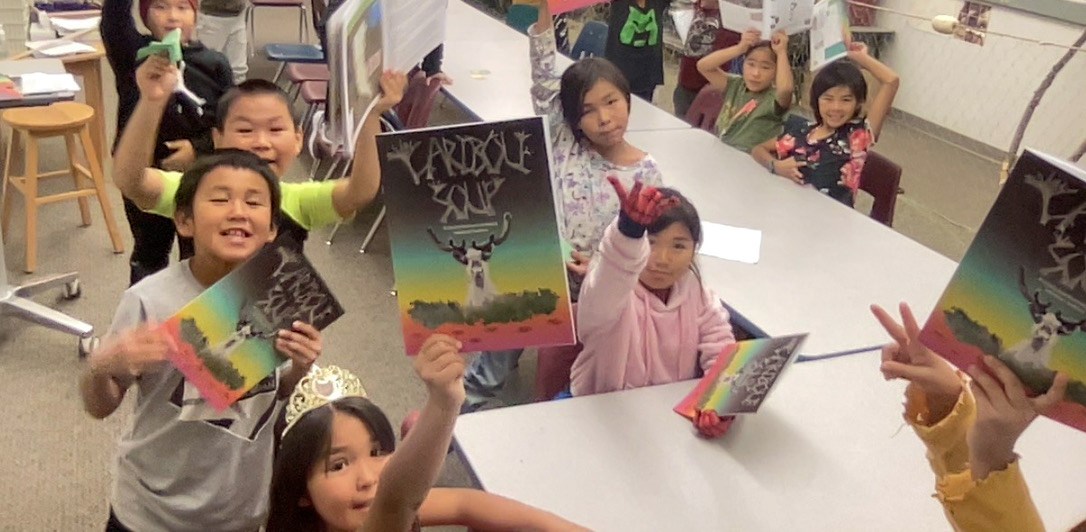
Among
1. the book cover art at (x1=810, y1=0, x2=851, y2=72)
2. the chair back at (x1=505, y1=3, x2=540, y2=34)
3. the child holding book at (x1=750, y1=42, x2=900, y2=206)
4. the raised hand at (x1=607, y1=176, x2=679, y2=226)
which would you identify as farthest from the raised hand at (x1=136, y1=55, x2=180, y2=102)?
the chair back at (x1=505, y1=3, x2=540, y2=34)

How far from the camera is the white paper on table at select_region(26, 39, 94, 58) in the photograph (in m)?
3.43

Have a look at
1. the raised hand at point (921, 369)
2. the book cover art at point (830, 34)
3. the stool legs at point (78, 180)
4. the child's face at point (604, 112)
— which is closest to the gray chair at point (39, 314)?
the stool legs at point (78, 180)

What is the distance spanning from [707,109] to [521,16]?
4.84ft

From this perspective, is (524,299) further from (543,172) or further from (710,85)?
(710,85)

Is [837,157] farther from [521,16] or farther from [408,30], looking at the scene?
[521,16]

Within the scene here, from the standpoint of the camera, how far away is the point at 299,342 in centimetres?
126

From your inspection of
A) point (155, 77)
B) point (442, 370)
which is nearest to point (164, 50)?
point (155, 77)

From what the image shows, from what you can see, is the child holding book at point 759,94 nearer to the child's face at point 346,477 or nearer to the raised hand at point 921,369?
the raised hand at point 921,369

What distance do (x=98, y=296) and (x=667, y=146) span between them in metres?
1.97

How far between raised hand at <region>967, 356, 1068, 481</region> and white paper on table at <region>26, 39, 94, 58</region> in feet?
11.0

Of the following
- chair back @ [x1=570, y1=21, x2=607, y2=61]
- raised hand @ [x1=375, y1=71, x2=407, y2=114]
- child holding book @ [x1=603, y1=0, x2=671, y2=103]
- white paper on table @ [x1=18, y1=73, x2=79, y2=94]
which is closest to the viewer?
raised hand @ [x1=375, y1=71, x2=407, y2=114]

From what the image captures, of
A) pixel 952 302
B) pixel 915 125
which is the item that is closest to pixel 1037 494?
pixel 952 302

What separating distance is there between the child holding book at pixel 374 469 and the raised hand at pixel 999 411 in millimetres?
555

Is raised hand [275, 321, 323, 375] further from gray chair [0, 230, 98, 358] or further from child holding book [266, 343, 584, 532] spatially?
gray chair [0, 230, 98, 358]
